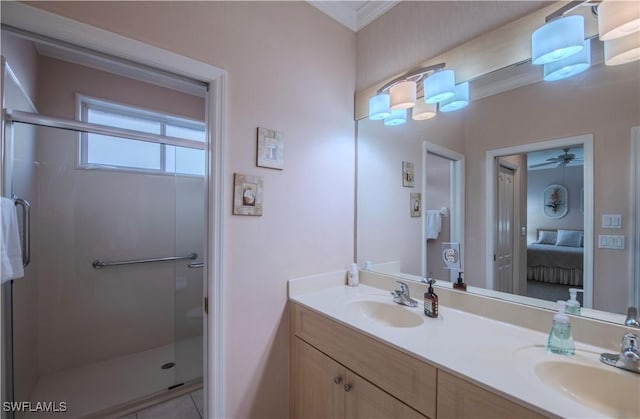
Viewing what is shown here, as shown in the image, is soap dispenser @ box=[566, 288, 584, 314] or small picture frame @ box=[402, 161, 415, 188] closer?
soap dispenser @ box=[566, 288, 584, 314]

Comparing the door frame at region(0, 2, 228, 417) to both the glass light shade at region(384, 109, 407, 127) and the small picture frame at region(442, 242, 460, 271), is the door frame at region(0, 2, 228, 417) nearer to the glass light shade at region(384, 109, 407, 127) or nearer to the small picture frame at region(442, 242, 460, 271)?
the glass light shade at region(384, 109, 407, 127)

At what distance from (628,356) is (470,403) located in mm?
503

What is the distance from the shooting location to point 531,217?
1234 millimetres

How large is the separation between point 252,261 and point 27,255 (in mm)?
1512

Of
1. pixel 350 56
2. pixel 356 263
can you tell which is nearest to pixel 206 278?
pixel 356 263

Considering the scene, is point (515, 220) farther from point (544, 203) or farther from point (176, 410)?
point (176, 410)

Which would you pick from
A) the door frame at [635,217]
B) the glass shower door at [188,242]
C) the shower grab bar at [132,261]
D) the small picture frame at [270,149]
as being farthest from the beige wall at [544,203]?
the shower grab bar at [132,261]

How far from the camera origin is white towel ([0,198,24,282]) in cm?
121

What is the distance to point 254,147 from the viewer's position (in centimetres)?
138

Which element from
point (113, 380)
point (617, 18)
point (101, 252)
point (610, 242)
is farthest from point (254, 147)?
point (113, 380)

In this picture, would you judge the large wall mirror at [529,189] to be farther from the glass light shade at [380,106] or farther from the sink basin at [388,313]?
the sink basin at [388,313]

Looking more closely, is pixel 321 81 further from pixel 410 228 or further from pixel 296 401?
pixel 296 401

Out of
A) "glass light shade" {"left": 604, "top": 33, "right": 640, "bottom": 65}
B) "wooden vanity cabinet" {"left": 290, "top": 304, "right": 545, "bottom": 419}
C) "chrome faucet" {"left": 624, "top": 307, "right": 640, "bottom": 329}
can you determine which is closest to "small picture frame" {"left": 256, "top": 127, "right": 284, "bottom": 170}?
"wooden vanity cabinet" {"left": 290, "top": 304, "right": 545, "bottom": 419}

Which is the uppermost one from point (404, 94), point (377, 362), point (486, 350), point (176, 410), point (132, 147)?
point (404, 94)
